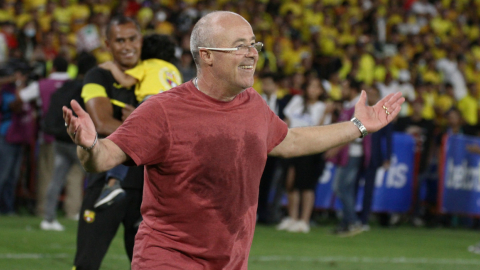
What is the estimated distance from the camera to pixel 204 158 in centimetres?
357

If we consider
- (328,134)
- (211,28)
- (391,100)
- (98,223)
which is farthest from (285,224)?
(211,28)

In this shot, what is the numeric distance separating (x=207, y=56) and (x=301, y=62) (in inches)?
569

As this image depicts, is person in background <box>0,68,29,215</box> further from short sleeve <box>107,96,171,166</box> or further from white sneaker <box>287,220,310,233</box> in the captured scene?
short sleeve <box>107,96,171,166</box>

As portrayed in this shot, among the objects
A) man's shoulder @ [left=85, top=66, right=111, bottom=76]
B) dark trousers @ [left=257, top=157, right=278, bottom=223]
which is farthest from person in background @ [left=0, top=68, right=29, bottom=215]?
man's shoulder @ [left=85, top=66, right=111, bottom=76]

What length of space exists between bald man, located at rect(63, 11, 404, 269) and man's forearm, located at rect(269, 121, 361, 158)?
0.34 metres

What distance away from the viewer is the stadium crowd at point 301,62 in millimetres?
12305

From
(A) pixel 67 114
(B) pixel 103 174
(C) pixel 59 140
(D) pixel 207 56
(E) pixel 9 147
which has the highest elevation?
(D) pixel 207 56

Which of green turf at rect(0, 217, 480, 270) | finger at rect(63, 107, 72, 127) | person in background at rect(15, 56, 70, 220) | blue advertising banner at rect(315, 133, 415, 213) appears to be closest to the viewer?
finger at rect(63, 107, 72, 127)

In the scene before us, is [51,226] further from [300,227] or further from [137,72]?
[137,72]

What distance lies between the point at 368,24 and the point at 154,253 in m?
19.0

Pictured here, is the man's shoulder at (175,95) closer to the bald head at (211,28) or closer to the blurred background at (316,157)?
the bald head at (211,28)

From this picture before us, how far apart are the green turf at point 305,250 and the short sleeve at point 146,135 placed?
4525mm

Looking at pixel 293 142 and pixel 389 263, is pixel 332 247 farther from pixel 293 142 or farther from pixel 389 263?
pixel 293 142

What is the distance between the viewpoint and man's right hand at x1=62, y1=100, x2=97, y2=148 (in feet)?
10.2
